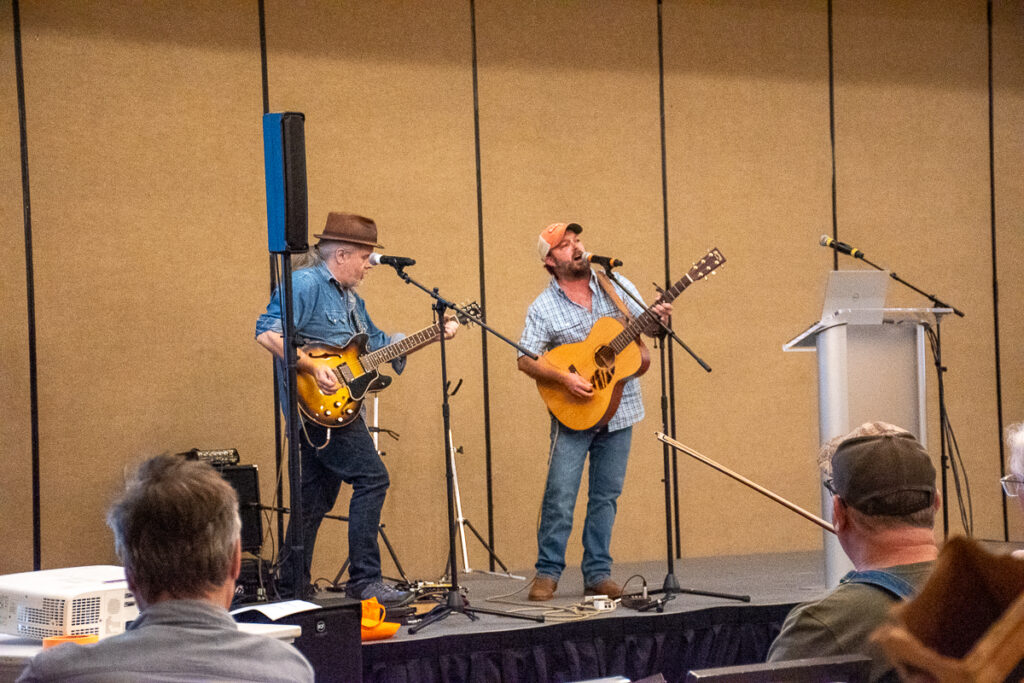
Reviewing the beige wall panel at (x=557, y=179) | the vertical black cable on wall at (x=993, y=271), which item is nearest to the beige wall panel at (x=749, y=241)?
the beige wall panel at (x=557, y=179)

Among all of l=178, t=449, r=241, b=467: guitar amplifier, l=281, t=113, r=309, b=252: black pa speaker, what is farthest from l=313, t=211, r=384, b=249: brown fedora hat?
l=178, t=449, r=241, b=467: guitar amplifier

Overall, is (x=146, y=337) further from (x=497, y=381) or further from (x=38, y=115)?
(x=497, y=381)

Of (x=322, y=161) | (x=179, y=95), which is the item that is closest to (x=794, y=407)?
(x=322, y=161)

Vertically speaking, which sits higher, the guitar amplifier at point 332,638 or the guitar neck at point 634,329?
the guitar neck at point 634,329

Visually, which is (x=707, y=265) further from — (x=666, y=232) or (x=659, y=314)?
(x=666, y=232)

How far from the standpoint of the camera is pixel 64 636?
2377 mm

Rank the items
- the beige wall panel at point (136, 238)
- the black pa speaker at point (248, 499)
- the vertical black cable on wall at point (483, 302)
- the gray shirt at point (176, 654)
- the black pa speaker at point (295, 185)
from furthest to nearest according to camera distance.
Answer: the vertical black cable on wall at point (483, 302), the beige wall panel at point (136, 238), the black pa speaker at point (248, 499), the black pa speaker at point (295, 185), the gray shirt at point (176, 654)

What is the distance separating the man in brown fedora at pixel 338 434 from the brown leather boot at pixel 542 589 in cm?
51

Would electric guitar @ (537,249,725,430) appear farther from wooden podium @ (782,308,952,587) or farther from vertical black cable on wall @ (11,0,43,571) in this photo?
vertical black cable on wall @ (11,0,43,571)

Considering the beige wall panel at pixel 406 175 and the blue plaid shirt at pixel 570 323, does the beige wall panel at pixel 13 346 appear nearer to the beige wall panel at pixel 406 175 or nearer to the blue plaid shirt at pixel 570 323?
the beige wall panel at pixel 406 175

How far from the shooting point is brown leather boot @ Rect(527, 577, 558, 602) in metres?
4.42

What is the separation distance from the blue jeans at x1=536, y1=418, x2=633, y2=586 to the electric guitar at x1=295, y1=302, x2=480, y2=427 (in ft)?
2.31

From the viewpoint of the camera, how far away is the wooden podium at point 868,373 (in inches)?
161

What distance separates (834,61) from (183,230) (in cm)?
405
